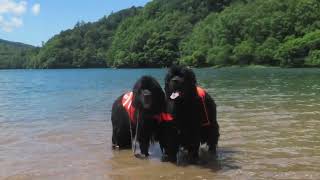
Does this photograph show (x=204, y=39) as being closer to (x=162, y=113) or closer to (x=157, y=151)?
(x=157, y=151)

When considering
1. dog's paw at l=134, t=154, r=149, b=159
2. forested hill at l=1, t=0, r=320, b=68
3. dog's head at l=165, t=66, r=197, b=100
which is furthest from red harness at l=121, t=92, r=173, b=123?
forested hill at l=1, t=0, r=320, b=68

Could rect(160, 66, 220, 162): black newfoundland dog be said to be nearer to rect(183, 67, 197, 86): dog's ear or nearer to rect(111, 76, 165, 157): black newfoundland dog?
rect(183, 67, 197, 86): dog's ear

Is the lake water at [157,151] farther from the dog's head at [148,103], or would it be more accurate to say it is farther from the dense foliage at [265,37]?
the dense foliage at [265,37]

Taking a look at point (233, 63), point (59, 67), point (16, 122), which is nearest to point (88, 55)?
point (59, 67)

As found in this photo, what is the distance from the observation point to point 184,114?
7383 mm

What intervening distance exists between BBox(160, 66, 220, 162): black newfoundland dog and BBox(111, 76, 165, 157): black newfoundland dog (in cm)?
20

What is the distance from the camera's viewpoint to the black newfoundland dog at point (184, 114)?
285 inches

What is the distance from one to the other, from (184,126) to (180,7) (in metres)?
163

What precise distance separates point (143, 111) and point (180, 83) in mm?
821

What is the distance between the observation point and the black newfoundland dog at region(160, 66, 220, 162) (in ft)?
23.7

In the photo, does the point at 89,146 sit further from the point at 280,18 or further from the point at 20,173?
the point at 280,18

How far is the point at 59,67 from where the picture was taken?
181750 mm

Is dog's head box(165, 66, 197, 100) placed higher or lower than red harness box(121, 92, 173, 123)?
higher

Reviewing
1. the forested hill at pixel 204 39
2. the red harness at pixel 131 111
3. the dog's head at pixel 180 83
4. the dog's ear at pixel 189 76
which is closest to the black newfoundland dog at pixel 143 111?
the red harness at pixel 131 111
